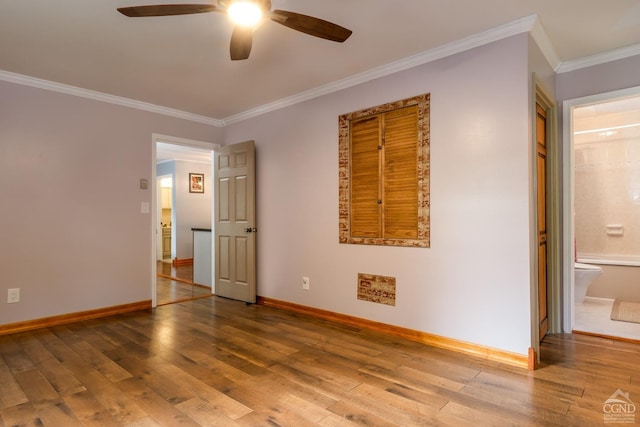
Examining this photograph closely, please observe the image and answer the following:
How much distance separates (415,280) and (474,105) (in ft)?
4.89

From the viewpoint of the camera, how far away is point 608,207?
477 cm

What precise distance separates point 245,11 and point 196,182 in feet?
22.0

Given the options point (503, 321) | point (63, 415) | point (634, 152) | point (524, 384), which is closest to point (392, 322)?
point (503, 321)

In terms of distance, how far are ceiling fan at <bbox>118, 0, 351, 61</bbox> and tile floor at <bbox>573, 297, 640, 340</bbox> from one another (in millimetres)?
3377

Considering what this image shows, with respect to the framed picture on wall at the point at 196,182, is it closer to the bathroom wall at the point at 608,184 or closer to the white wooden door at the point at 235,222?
the white wooden door at the point at 235,222

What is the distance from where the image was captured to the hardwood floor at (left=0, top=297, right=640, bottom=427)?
1.88 metres

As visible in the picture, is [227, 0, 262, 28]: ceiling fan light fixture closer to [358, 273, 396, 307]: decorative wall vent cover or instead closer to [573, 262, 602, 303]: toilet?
[358, 273, 396, 307]: decorative wall vent cover

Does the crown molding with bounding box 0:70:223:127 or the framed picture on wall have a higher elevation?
the crown molding with bounding box 0:70:223:127

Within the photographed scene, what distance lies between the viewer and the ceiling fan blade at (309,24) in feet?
6.29

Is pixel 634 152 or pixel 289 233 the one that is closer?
pixel 289 233

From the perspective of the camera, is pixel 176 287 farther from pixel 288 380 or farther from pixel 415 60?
pixel 415 60

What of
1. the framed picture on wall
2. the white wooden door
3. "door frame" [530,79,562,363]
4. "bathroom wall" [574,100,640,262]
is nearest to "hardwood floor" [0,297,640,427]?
"door frame" [530,79,562,363]

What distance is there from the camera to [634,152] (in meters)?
4.59

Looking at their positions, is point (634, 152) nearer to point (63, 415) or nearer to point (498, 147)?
point (498, 147)
